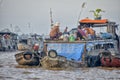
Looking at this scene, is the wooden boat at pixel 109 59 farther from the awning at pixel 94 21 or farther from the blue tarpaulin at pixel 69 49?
the awning at pixel 94 21

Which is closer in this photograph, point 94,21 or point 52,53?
point 52,53

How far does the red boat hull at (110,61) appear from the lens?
16.9m

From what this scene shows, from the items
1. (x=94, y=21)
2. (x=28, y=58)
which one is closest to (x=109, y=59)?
(x=94, y=21)

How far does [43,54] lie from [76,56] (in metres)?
2.13

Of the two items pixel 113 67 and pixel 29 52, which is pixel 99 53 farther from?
pixel 29 52

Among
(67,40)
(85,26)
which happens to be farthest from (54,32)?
(85,26)

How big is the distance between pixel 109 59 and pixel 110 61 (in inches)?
6.2

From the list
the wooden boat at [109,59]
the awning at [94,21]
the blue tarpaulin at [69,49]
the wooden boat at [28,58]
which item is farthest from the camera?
the awning at [94,21]

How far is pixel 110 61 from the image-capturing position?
17.0 metres

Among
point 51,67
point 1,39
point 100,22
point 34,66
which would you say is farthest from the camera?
point 1,39

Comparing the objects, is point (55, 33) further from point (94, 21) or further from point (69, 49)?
point (94, 21)

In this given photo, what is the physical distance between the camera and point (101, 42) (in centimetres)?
1812

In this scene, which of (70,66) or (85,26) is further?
(85,26)

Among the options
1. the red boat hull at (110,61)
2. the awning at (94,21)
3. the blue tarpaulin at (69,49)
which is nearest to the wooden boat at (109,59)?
the red boat hull at (110,61)
